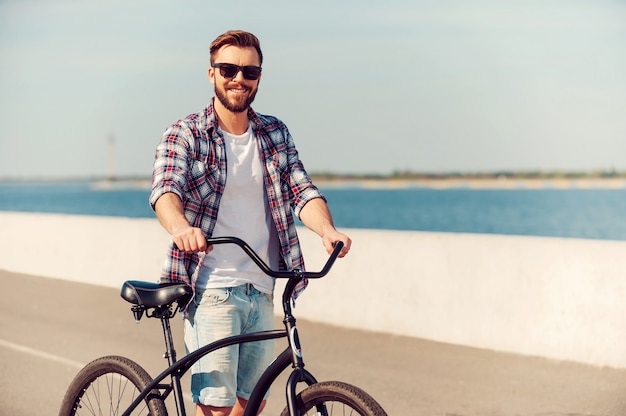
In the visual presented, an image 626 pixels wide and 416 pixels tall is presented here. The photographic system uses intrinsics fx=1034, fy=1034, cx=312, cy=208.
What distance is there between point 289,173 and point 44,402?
12.2ft

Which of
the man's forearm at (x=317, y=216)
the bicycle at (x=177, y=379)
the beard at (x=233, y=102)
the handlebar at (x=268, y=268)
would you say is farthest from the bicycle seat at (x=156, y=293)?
the beard at (x=233, y=102)

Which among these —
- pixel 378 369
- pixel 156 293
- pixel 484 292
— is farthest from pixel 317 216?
pixel 484 292

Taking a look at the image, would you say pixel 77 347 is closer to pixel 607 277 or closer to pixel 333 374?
pixel 333 374

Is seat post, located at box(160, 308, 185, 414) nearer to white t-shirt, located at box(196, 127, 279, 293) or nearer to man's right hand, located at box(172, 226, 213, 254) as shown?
white t-shirt, located at box(196, 127, 279, 293)

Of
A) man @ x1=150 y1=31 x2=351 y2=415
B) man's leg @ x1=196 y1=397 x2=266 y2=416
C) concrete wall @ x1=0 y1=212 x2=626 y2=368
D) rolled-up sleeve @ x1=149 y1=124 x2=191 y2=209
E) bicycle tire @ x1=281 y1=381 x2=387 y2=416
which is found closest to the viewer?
bicycle tire @ x1=281 y1=381 x2=387 y2=416

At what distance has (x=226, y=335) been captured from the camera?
4.06 m

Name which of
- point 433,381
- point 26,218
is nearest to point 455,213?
point 26,218

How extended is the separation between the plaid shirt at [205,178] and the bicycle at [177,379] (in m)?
0.14

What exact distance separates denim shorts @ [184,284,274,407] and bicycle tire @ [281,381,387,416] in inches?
19.8

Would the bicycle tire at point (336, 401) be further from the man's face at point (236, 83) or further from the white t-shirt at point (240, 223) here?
the man's face at point (236, 83)

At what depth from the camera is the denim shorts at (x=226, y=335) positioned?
13.3ft

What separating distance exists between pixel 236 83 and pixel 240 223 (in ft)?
1.82

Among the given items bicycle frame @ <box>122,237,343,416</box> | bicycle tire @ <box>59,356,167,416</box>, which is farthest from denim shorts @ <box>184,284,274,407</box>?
bicycle tire @ <box>59,356,167,416</box>

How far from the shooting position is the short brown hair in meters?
4.10
